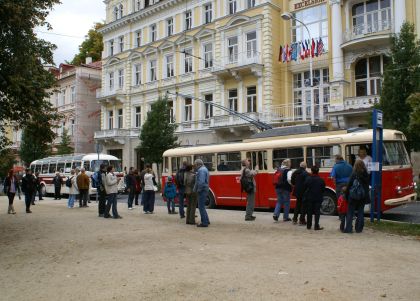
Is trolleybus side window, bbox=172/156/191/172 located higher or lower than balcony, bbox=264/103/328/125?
lower

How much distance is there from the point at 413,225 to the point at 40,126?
11829 millimetres

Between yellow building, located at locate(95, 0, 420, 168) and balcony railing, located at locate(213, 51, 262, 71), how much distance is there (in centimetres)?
10

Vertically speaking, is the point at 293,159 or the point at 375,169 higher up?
the point at 293,159

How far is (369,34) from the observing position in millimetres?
27594

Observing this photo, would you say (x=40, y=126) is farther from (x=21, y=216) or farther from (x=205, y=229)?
(x=205, y=229)

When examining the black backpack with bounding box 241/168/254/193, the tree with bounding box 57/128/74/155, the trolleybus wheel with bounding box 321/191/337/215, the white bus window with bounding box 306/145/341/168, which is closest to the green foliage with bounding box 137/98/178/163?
the tree with bounding box 57/128/74/155

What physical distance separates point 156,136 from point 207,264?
27606 millimetres

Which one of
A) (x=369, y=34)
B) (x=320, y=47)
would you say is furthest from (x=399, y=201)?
(x=320, y=47)

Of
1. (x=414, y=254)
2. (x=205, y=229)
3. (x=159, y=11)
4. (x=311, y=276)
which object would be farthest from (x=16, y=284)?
(x=159, y=11)

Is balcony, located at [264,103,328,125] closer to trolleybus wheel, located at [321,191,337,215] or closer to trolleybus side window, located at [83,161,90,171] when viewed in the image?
trolleybus side window, located at [83,161,90,171]

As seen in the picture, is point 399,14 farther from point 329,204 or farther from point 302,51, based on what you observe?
point 329,204

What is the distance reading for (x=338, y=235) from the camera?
34.7ft

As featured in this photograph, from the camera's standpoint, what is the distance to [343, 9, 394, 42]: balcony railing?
27.2 metres

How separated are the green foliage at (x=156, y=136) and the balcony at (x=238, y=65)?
5367mm
